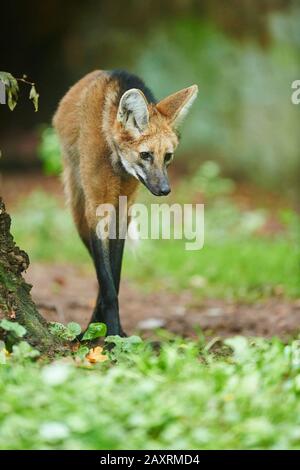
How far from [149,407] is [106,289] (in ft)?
5.55

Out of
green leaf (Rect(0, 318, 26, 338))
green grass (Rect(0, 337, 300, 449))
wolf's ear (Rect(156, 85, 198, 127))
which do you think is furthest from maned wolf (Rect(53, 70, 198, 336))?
green grass (Rect(0, 337, 300, 449))

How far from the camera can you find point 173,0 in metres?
11.1

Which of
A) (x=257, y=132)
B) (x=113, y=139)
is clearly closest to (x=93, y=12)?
(x=257, y=132)

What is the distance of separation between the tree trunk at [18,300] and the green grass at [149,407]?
0.38m

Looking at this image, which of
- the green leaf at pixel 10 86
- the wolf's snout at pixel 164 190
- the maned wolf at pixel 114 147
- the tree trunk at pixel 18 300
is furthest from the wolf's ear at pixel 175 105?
the tree trunk at pixel 18 300

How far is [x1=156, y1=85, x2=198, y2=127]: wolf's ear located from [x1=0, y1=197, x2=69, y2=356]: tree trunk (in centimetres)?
121

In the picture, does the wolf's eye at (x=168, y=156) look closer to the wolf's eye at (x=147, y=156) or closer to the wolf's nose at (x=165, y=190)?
the wolf's eye at (x=147, y=156)

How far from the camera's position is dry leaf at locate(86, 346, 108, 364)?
131 inches

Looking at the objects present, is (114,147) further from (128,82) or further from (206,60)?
(206,60)

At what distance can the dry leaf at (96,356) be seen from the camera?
131 inches

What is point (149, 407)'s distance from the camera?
2635 mm

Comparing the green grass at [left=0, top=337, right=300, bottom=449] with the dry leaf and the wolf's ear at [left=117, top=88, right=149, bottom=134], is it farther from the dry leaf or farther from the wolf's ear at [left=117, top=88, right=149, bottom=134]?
the wolf's ear at [left=117, top=88, right=149, bottom=134]
